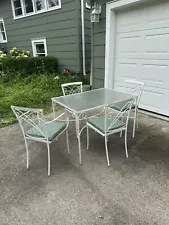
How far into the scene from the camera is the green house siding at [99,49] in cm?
364

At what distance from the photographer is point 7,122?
3266 millimetres

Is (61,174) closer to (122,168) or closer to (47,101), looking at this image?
(122,168)

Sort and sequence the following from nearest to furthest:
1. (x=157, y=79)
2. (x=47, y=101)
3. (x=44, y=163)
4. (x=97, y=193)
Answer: (x=97, y=193), (x=44, y=163), (x=157, y=79), (x=47, y=101)

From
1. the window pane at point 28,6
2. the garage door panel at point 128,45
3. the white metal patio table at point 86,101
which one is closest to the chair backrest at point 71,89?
the white metal patio table at point 86,101

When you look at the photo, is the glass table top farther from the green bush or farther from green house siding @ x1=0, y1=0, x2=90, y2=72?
the green bush

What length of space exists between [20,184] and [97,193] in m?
0.81

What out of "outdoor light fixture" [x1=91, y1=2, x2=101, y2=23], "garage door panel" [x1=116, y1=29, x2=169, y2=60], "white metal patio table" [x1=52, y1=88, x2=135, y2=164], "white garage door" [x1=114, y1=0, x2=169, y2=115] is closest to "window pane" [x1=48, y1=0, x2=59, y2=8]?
"outdoor light fixture" [x1=91, y1=2, x2=101, y2=23]

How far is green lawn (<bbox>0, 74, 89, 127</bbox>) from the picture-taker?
3.79 metres

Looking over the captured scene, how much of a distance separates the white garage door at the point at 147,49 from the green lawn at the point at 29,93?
2011mm

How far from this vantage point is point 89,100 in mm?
2316

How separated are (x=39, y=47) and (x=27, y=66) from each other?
132cm

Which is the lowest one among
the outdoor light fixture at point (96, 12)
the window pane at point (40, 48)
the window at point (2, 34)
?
the window pane at point (40, 48)

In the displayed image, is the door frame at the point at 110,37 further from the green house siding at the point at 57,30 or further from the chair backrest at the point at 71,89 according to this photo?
the green house siding at the point at 57,30

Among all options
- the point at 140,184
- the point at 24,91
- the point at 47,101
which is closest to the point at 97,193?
the point at 140,184
